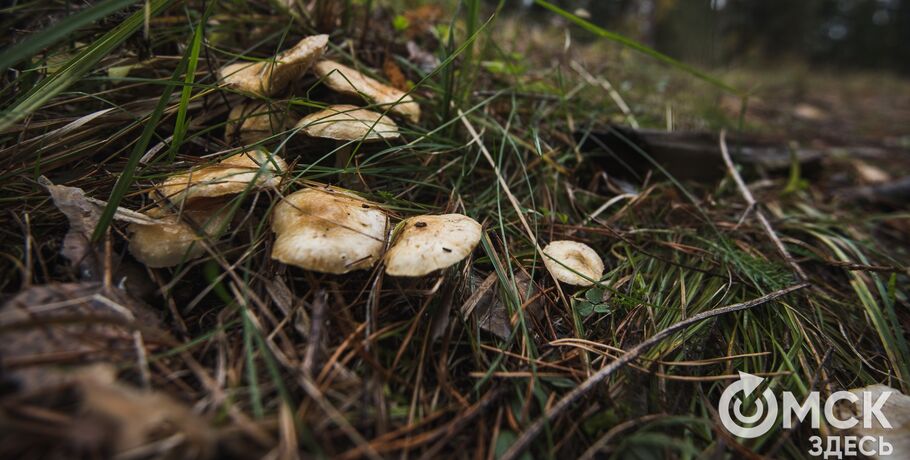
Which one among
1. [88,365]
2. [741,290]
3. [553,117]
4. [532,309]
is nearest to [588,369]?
[532,309]

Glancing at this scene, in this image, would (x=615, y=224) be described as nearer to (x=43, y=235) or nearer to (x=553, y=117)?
(x=553, y=117)

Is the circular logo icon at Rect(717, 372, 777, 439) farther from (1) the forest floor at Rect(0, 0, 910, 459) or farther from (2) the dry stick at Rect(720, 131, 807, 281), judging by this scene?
(2) the dry stick at Rect(720, 131, 807, 281)

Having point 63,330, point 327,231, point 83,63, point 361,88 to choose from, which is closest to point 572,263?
point 327,231

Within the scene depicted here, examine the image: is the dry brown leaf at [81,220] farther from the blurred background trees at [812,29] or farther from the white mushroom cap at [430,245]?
the blurred background trees at [812,29]

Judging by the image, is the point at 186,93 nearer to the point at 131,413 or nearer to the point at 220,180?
the point at 220,180

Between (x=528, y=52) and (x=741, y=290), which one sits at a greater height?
(x=528, y=52)

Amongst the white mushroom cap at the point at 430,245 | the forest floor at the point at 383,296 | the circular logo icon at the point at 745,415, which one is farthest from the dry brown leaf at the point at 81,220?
the circular logo icon at the point at 745,415

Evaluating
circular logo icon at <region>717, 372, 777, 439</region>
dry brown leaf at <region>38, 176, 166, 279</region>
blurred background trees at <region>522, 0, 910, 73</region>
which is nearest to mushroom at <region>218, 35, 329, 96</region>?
dry brown leaf at <region>38, 176, 166, 279</region>
